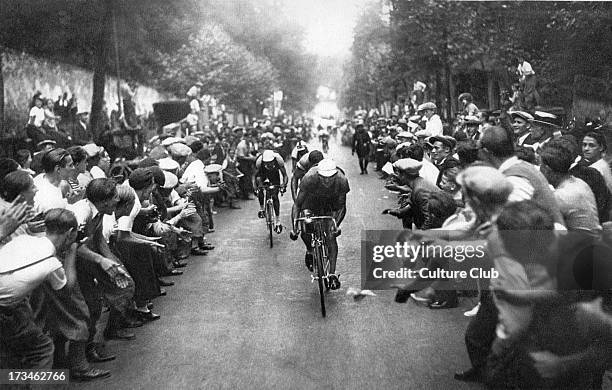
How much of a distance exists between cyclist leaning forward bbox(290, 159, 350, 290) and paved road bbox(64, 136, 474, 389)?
72cm

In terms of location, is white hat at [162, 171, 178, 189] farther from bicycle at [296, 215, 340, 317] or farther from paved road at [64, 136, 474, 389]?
bicycle at [296, 215, 340, 317]

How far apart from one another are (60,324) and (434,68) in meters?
25.6

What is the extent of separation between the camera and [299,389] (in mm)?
5789

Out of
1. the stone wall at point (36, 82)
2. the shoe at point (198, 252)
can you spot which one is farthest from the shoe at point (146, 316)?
the stone wall at point (36, 82)

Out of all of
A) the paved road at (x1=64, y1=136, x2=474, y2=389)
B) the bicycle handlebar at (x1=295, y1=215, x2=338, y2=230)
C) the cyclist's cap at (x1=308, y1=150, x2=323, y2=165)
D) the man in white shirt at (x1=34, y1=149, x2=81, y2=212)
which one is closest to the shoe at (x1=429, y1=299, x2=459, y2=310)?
the paved road at (x1=64, y1=136, x2=474, y2=389)

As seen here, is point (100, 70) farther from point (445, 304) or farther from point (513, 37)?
point (445, 304)

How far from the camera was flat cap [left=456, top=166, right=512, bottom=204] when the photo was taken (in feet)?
14.2

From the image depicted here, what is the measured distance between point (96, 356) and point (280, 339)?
1.72 m

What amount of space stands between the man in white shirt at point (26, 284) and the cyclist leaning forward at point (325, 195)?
3.59 metres

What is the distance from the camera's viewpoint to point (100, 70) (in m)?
26.8

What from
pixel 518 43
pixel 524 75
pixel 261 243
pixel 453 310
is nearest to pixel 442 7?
pixel 518 43

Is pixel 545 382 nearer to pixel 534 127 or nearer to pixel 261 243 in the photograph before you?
pixel 534 127

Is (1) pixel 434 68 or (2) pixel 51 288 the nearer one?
(2) pixel 51 288

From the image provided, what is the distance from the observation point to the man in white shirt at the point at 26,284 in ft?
17.1
